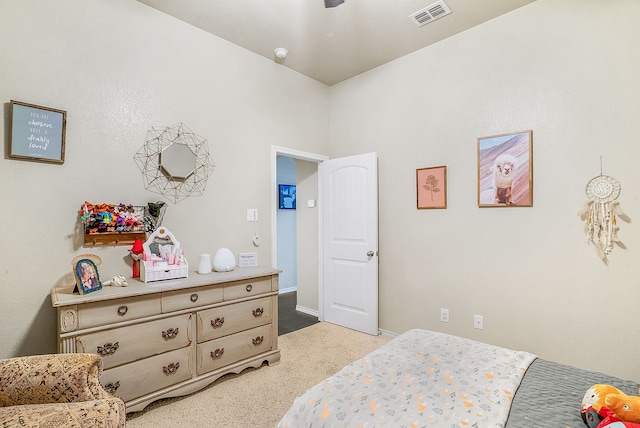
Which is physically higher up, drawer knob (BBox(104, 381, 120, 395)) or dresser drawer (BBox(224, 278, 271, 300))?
dresser drawer (BBox(224, 278, 271, 300))

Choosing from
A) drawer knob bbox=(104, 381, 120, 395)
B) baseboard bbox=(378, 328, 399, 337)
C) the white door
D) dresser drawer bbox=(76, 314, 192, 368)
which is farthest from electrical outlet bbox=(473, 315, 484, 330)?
drawer knob bbox=(104, 381, 120, 395)

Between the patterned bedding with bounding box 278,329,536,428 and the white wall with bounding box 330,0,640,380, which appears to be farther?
the white wall with bounding box 330,0,640,380

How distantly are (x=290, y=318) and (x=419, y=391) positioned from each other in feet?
9.92

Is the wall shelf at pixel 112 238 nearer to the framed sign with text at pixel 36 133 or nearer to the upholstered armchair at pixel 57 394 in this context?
the framed sign with text at pixel 36 133

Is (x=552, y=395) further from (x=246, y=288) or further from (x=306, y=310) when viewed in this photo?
(x=306, y=310)

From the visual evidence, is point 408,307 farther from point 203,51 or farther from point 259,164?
point 203,51

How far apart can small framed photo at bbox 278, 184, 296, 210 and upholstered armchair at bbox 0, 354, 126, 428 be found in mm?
4006

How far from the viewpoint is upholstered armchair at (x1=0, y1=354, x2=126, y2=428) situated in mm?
1179

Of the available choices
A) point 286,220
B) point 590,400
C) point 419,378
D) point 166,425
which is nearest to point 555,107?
point 590,400

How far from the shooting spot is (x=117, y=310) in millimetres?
1910

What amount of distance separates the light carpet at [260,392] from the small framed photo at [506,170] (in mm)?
1839

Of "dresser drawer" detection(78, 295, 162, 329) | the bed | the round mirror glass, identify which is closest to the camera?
the bed

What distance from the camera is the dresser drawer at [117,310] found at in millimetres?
1800

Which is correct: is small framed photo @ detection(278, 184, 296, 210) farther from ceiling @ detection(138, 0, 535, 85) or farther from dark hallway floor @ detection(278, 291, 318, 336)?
ceiling @ detection(138, 0, 535, 85)
